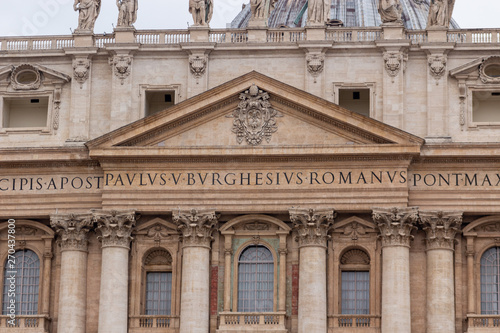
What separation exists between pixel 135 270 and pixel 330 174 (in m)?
7.97

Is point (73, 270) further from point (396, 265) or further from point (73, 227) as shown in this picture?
point (396, 265)

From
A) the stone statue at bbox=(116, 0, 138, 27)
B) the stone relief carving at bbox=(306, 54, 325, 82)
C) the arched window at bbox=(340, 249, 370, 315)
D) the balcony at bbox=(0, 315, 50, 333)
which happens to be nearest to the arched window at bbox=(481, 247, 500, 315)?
the arched window at bbox=(340, 249, 370, 315)

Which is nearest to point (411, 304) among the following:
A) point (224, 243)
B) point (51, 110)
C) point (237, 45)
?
point (224, 243)

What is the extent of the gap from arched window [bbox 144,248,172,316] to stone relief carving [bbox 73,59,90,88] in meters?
7.29

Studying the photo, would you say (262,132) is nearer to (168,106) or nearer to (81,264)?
(168,106)

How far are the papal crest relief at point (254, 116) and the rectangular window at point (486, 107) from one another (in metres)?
7.52

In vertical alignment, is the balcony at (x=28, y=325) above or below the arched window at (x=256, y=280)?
below

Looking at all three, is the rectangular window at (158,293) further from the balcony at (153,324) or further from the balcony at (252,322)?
the balcony at (252,322)

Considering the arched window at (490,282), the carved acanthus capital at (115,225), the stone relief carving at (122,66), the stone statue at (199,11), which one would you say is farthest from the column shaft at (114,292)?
the arched window at (490,282)

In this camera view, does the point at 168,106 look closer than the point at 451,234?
No

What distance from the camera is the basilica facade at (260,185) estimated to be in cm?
5075

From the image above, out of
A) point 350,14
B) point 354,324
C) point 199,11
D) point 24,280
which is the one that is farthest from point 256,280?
point 350,14

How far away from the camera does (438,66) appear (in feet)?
173

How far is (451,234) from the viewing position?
2003 inches
